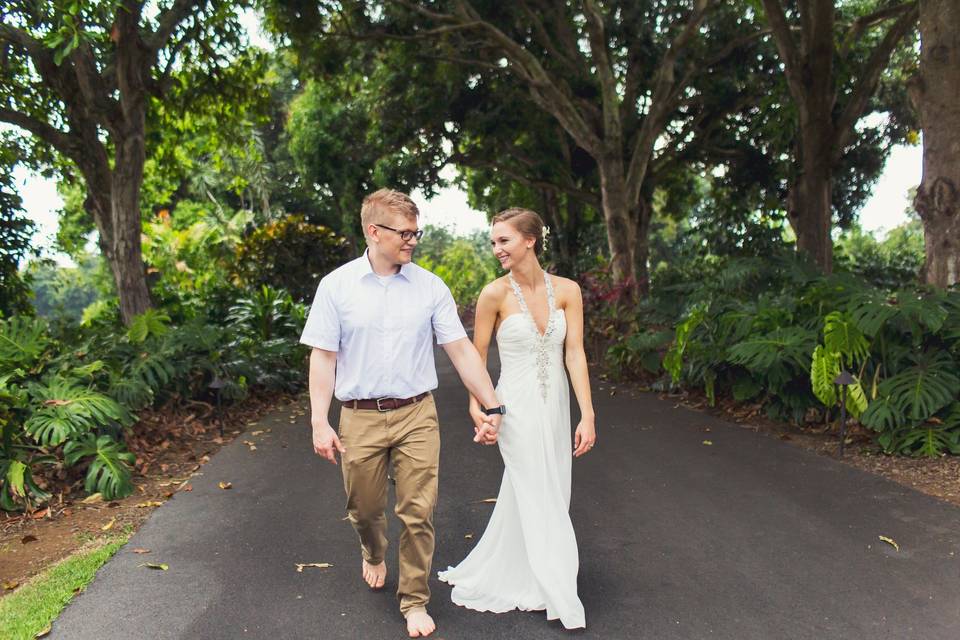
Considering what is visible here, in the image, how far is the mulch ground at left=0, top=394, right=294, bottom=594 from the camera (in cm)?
545

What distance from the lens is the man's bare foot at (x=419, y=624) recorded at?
384cm

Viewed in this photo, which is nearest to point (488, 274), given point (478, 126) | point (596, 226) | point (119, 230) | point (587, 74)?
point (596, 226)

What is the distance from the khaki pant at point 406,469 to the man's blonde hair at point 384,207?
0.94m

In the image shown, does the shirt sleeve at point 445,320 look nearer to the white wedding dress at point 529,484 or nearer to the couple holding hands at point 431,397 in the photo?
the couple holding hands at point 431,397

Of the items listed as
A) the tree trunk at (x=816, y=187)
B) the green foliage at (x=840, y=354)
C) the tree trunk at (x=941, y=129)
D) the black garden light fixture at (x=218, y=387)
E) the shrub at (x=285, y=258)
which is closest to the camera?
the green foliage at (x=840, y=354)

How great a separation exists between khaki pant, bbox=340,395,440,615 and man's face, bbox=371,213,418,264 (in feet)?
2.48

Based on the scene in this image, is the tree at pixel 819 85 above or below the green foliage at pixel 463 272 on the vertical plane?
above

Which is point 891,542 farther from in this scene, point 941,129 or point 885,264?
point 885,264

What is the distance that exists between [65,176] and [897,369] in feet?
50.0

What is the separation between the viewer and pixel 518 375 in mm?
4242

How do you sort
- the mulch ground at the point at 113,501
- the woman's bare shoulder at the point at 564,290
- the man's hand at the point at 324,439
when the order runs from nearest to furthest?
the man's hand at the point at 324,439 < the woman's bare shoulder at the point at 564,290 < the mulch ground at the point at 113,501

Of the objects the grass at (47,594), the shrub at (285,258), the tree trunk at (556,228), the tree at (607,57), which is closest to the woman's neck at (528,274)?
the grass at (47,594)

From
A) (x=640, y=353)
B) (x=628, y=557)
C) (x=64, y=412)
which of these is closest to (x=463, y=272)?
(x=640, y=353)

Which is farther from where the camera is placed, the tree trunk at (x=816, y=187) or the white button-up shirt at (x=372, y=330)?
the tree trunk at (x=816, y=187)
